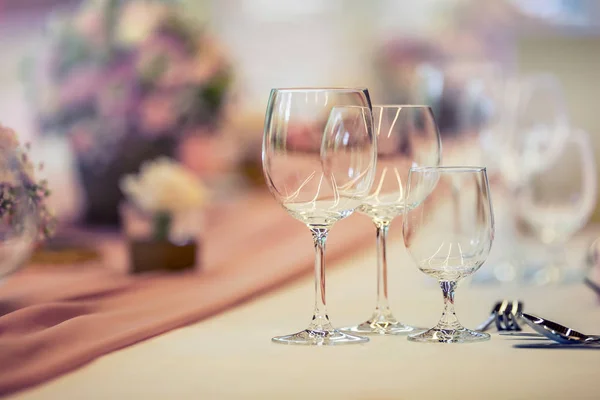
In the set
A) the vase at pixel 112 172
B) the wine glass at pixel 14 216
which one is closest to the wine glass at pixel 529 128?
the vase at pixel 112 172

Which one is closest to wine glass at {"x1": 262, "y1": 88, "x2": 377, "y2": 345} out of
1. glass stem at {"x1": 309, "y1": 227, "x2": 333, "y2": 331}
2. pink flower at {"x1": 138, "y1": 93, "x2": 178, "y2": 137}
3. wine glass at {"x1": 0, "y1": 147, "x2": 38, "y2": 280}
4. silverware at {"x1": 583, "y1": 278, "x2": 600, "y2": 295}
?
glass stem at {"x1": 309, "y1": 227, "x2": 333, "y2": 331}

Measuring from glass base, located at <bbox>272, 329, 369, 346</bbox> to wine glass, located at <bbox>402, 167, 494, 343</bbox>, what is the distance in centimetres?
7

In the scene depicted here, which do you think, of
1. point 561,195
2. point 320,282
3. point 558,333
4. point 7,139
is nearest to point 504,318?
point 558,333

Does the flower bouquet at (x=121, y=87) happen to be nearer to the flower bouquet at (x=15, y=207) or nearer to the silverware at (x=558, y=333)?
the flower bouquet at (x=15, y=207)

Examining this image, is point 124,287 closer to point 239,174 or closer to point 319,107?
point 319,107

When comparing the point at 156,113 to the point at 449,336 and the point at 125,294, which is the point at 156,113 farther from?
the point at 449,336

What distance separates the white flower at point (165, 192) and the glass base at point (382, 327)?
57 centimetres

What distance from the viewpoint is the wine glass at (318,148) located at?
1.03 meters

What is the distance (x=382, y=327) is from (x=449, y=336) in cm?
12

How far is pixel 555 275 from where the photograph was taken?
1614 mm

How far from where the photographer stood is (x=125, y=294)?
1393 millimetres

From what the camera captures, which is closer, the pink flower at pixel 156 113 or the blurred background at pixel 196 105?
the blurred background at pixel 196 105

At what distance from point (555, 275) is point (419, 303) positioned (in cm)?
35

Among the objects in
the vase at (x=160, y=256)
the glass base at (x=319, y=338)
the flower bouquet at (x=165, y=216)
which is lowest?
the glass base at (x=319, y=338)
